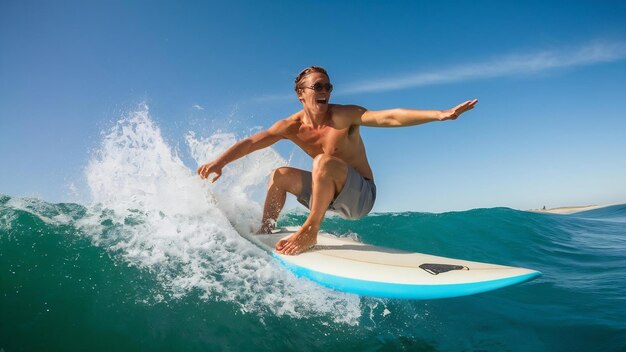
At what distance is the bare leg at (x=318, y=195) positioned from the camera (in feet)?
11.8

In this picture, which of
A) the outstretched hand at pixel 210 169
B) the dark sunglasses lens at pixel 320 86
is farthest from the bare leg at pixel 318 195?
the outstretched hand at pixel 210 169

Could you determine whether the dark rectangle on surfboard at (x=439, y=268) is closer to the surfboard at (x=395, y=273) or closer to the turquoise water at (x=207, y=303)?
the surfboard at (x=395, y=273)

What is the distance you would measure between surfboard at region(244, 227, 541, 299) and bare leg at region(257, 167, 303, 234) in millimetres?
746

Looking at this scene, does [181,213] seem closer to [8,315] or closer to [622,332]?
[8,315]

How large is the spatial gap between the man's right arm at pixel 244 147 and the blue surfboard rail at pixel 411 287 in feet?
5.84

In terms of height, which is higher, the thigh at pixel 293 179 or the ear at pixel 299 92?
the ear at pixel 299 92

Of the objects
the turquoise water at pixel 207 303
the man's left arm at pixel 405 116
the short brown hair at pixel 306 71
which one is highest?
the short brown hair at pixel 306 71

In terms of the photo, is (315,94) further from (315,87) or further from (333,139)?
(333,139)

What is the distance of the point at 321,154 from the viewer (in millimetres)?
3684

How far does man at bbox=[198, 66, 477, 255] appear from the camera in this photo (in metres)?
3.62

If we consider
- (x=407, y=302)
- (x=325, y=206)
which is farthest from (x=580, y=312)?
(x=325, y=206)

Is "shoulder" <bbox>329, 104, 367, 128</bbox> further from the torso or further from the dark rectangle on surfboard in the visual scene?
the dark rectangle on surfboard

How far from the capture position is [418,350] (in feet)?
10.4

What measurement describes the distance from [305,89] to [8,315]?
330cm
